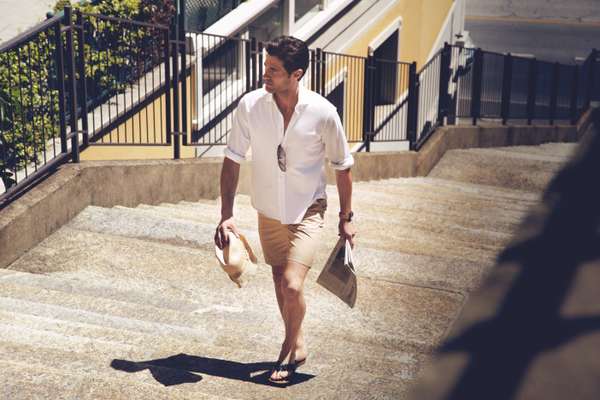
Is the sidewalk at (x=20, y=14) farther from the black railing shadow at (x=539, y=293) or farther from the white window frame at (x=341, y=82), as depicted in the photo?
the black railing shadow at (x=539, y=293)

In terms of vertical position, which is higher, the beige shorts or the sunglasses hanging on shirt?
the sunglasses hanging on shirt

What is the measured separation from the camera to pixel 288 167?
13.1 feet

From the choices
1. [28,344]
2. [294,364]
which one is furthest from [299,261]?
[28,344]

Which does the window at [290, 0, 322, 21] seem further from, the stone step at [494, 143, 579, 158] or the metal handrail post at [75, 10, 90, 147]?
the metal handrail post at [75, 10, 90, 147]

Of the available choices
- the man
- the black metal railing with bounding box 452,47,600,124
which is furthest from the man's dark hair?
the black metal railing with bounding box 452,47,600,124

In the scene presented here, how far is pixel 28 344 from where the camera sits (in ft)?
12.8

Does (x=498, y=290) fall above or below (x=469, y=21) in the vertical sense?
above

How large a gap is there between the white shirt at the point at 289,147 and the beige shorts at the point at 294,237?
0.05 m

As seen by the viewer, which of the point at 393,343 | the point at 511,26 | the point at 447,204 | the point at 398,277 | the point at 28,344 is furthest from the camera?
the point at 511,26

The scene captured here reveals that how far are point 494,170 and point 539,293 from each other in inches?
515

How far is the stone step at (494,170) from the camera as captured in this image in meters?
12.7

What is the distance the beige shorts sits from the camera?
13.2 ft

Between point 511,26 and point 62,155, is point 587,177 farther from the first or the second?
point 511,26

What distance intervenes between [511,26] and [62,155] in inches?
1076
